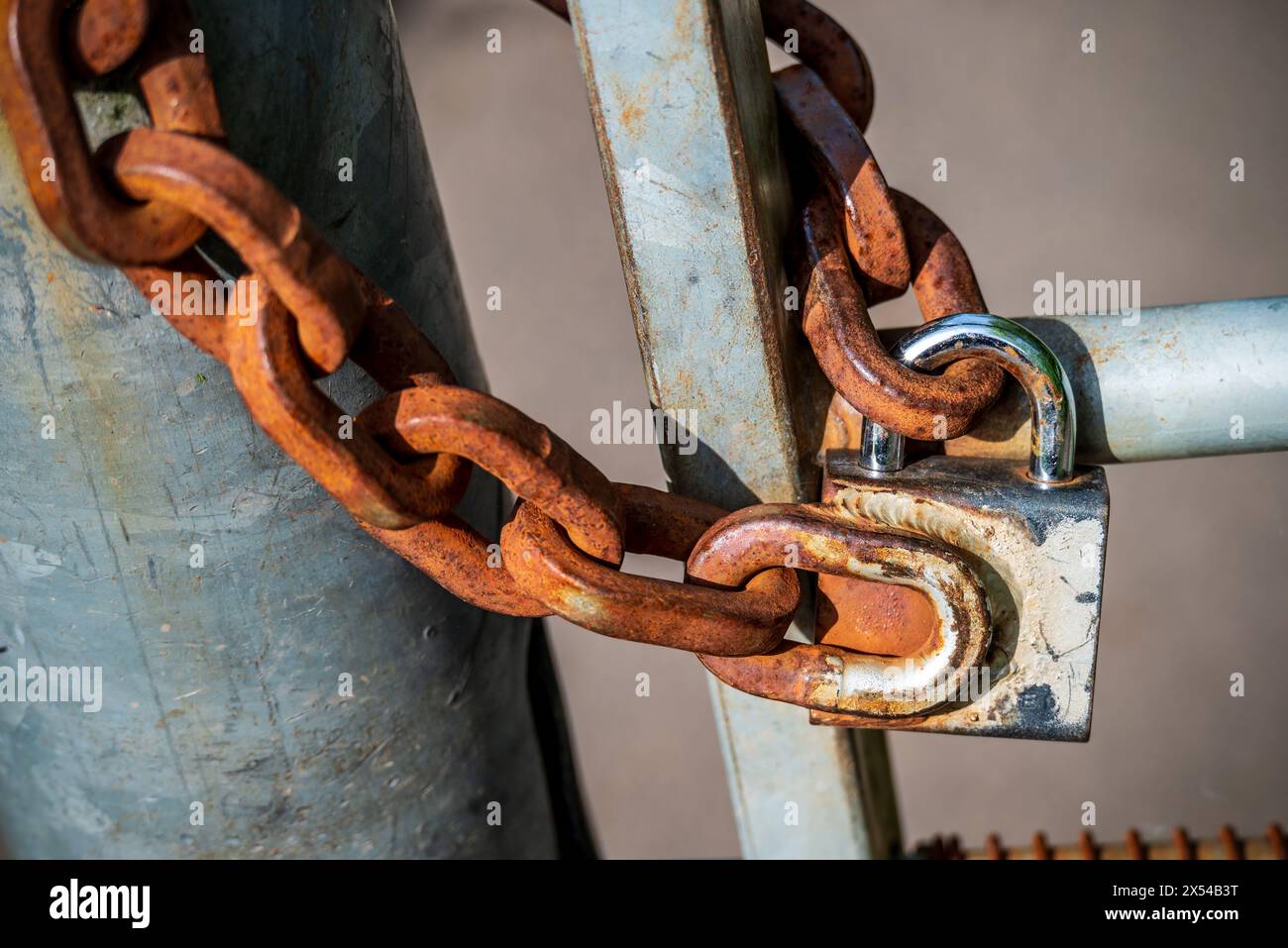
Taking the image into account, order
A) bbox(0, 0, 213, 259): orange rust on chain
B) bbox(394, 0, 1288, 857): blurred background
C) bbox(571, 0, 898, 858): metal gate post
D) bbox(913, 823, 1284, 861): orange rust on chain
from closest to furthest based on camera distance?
1. bbox(0, 0, 213, 259): orange rust on chain
2. bbox(571, 0, 898, 858): metal gate post
3. bbox(913, 823, 1284, 861): orange rust on chain
4. bbox(394, 0, 1288, 857): blurred background

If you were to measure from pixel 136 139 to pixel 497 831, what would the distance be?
1.64 ft

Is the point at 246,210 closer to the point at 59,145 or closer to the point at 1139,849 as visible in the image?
the point at 59,145

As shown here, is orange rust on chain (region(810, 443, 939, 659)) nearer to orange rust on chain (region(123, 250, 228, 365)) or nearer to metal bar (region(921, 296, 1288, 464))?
metal bar (region(921, 296, 1288, 464))

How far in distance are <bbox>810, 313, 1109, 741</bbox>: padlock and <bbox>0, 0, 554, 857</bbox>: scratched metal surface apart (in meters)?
0.24

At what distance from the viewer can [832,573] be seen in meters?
0.62

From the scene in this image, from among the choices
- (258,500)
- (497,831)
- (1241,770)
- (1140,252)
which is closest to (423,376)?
(258,500)

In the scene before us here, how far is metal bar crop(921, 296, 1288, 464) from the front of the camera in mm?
613

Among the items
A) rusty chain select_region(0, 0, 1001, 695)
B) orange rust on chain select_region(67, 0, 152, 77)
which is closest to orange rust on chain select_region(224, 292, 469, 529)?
rusty chain select_region(0, 0, 1001, 695)

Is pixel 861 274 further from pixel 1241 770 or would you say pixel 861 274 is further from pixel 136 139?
pixel 1241 770

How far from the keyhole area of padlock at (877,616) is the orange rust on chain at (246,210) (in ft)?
1.06

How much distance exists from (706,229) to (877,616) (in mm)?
241

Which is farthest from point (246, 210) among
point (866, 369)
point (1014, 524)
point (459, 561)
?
point (1014, 524)

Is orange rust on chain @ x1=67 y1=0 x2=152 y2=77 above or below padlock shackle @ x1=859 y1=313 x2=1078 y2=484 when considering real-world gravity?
above

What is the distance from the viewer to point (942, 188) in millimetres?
3844
